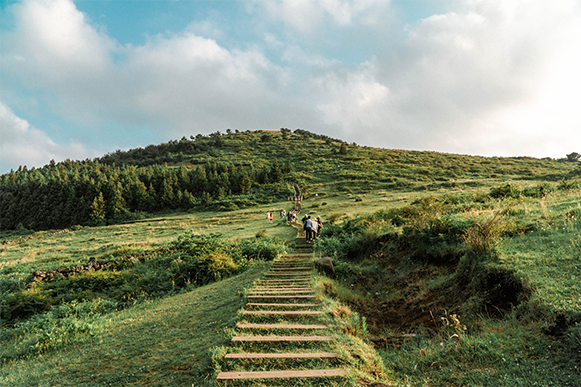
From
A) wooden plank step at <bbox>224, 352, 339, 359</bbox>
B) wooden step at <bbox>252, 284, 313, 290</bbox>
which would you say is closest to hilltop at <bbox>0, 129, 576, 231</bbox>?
wooden step at <bbox>252, 284, 313, 290</bbox>

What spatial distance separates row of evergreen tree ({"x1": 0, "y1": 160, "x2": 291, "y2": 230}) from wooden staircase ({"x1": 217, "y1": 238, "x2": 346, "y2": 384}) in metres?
61.2

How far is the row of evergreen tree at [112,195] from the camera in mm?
67562

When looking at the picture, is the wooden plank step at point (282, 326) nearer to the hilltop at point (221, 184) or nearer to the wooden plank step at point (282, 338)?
the wooden plank step at point (282, 338)

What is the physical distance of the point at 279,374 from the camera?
12.9ft

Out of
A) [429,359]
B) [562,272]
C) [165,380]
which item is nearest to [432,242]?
[562,272]

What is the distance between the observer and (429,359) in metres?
4.56

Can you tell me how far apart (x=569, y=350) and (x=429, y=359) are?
176cm

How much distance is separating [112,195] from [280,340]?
257 feet

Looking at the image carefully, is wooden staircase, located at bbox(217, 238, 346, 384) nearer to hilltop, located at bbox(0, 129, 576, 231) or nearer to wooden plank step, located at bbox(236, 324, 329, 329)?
wooden plank step, located at bbox(236, 324, 329, 329)

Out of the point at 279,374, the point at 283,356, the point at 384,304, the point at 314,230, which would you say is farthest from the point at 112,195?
the point at 279,374

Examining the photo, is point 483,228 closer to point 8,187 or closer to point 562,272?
point 562,272

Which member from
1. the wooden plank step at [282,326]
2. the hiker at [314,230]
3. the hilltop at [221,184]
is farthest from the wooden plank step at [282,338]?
the hilltop at [221,184]

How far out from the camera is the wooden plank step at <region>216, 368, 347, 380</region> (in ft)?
12.6

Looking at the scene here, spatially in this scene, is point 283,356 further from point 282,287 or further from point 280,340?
point 282,287
